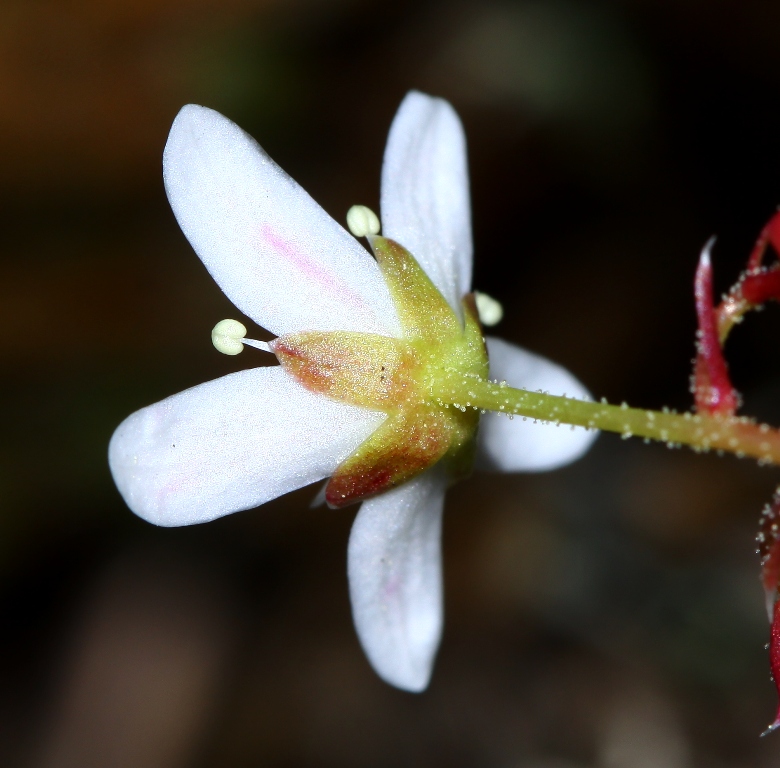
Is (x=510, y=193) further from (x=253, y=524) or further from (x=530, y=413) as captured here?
(x=530, y=413)

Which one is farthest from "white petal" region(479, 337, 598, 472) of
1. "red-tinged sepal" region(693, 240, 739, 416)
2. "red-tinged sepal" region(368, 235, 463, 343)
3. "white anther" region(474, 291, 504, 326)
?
"red-tinged sepal" region(693, 240, 739, 416)

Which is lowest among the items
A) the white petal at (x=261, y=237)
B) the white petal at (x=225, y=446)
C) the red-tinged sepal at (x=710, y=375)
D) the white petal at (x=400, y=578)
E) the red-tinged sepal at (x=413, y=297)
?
the white petal at (x=400, y=578)

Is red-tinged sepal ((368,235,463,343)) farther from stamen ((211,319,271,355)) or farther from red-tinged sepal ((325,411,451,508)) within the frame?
stamen ((211,319,271,355))

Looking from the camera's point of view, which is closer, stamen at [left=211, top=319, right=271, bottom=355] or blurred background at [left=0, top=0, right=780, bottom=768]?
stamen at [left=211, top=319, right=271, bottom=355]

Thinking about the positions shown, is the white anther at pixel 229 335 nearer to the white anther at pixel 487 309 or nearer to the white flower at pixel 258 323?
the white flower at pixel 258 323

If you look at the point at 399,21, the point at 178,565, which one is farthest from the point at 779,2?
the point at 178,565

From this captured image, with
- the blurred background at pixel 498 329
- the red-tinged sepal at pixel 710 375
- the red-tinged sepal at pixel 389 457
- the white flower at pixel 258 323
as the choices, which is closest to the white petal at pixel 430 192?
the white flower at pixel 258 323
